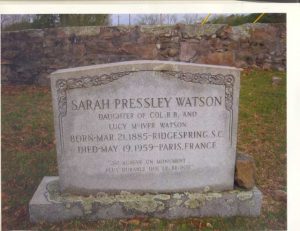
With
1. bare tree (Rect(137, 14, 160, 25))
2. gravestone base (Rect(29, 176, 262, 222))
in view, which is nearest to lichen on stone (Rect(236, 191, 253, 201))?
gravestone base (Rect(29, 176, 262, 222))

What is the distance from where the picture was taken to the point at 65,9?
3250 mm

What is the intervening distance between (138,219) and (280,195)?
3.68 feet

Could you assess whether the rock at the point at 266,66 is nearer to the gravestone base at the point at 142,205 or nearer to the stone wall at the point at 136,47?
the stone wall at the point at 136,47

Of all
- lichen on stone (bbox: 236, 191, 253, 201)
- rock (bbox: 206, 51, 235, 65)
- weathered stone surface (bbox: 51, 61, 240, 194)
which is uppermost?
rock (bbox: 206, 51, 235, 65)

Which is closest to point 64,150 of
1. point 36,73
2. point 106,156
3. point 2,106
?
point 106,156

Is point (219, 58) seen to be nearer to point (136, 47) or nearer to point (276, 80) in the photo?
point (276, 80)

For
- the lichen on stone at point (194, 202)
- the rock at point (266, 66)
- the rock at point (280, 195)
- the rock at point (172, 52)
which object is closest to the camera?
the lichen on stone at point (194, 202)

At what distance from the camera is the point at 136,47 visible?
413 centimetres

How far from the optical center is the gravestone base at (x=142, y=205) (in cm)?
348

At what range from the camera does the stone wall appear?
3.75 m

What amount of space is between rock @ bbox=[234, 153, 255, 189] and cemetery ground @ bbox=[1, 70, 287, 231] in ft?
0.77

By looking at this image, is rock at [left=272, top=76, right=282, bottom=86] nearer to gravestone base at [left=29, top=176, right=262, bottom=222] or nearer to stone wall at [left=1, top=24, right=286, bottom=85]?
stone wall at [left=1, top=24, right=286, bottom=85]

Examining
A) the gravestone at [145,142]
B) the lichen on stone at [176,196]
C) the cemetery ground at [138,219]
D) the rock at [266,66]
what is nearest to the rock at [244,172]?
the gravestone at [145,142]

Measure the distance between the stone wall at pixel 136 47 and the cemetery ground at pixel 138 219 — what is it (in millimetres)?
179
